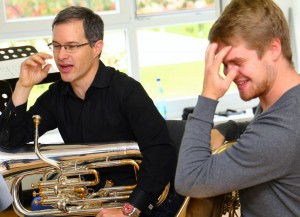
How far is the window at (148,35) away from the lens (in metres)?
3.30

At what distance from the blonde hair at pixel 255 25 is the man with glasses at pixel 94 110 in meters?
0.65

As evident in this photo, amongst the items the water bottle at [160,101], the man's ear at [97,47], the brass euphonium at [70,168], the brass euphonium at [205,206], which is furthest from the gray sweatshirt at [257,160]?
the water bottle at [160,101]

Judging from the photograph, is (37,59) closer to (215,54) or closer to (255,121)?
(215,54)

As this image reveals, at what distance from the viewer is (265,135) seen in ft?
3.71

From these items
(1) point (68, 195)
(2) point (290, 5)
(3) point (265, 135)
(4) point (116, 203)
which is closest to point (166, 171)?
(4) point (116, 203)

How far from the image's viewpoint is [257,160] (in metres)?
1.13

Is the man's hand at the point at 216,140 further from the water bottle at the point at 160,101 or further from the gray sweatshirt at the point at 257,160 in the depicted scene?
the water bottle at the point at 160,101

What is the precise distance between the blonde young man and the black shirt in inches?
21.1

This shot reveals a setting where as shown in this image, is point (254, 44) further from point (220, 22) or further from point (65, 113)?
point (65, 113)

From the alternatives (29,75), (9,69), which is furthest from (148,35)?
(29,75)

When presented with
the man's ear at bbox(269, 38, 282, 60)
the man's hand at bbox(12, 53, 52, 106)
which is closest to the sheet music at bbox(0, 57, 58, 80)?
the man's hand at bbox(12, 53, 52, 106)

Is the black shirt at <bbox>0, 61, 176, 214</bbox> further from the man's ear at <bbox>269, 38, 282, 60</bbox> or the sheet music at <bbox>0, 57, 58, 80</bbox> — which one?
the man's ear at <bbox>269, 38, 282, 60</bbox>

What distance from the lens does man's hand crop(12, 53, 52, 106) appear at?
186 centimetres


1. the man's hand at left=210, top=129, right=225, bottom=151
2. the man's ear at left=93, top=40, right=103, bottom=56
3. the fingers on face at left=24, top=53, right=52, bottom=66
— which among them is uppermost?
the man's ear at left=93, top=40, right=103, bottom=56
